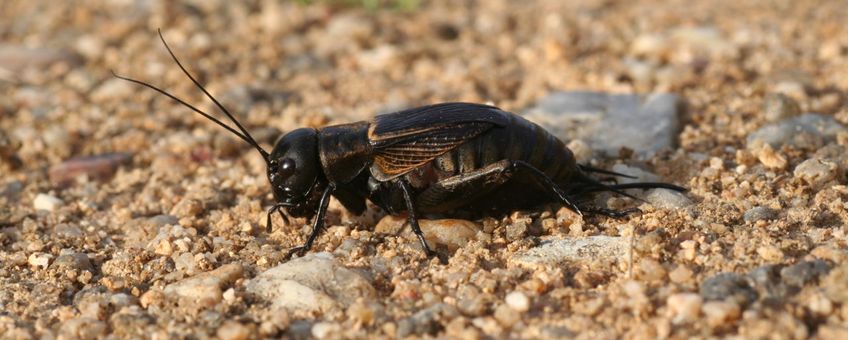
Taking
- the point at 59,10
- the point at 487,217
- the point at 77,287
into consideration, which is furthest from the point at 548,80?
the point at 59,10

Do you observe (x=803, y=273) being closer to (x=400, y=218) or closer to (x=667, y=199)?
(x=667, y=199)

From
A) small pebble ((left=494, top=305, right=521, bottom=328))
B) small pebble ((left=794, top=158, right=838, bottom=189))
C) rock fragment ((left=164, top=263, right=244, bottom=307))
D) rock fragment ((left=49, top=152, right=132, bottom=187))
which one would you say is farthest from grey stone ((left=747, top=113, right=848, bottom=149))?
rock fragment ((left=49, top=152, right=132, bottom=187))

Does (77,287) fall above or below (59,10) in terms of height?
below

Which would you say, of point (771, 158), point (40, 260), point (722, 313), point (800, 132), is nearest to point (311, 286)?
point (40, 260)

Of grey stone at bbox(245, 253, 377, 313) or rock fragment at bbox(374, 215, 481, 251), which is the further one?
rock fragment at bbox(374, 215, 481, 251)

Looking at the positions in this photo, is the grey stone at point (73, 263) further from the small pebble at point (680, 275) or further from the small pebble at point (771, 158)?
the small pebble at point (771, 158)

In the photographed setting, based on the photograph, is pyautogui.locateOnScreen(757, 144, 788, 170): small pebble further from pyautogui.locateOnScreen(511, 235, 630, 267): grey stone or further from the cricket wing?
the cricket wing

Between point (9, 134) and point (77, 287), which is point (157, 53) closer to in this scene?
point (9, 134)
